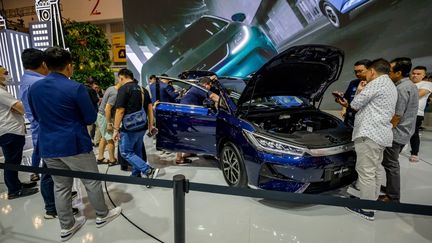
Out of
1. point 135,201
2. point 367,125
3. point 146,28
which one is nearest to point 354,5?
point 367,125

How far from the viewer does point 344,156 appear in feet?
8.07

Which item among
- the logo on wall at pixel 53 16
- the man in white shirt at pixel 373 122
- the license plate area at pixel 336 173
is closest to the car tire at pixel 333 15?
the man in white shirt at pixel 373 122

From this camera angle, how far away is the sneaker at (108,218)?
2322 mm

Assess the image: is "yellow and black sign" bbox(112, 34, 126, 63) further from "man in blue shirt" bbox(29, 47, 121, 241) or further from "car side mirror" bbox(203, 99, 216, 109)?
"man in blue shirt" bbox(29, 47, 121, 241)

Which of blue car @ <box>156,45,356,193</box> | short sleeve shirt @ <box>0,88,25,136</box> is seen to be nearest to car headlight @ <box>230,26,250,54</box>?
blue car @ <box>156,45,356,193</box>

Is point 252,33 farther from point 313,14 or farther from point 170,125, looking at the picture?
point 170,125

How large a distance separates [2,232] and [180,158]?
2270mm

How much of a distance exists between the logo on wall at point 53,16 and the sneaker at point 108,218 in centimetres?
507

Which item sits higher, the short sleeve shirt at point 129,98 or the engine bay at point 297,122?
the short sleeve shirt at point 129,98

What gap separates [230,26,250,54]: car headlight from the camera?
8.02 meters

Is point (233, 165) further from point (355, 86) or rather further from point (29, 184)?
point (29, 184)

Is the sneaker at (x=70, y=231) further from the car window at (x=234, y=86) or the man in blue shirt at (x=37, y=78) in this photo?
the car window at (x=234, y=86)

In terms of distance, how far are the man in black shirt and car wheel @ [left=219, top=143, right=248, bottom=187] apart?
94cm

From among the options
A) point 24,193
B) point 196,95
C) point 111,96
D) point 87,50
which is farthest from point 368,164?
point 87,50
